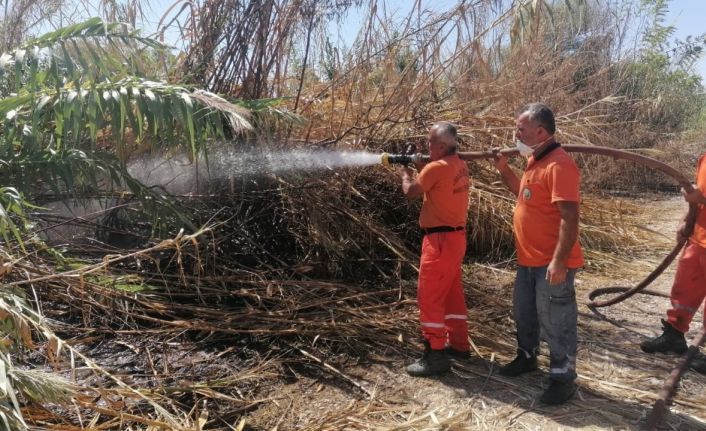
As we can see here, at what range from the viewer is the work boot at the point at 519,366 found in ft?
11.7

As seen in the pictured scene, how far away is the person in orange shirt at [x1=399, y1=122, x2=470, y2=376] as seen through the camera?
11.7ft

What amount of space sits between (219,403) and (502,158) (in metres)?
A: 2.13

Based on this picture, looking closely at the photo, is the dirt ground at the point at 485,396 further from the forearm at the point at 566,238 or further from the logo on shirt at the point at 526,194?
the logo on shirt at the point at 526,194

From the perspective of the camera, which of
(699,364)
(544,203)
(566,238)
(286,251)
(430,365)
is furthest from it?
(286,251)

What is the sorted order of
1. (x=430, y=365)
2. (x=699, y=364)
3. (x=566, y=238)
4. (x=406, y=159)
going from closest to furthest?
(x=566, y=238)
(x=430, y=365)
(x=699, y=364)
(x=406, y=159)

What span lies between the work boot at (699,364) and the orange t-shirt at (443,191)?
1685 mm

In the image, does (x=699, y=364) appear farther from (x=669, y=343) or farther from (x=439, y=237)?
(x=439, y=237)

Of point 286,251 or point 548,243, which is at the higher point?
point 548,243

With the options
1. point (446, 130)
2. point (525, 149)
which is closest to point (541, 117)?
point (525, 149)

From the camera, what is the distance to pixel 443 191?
11.8 feet

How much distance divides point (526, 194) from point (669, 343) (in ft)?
5.72

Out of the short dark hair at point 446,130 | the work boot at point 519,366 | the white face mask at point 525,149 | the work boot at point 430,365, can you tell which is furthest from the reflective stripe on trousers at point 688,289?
the short dark hair at point 446,130

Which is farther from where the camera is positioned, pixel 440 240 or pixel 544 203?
pixel 440 240

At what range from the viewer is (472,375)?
11.9 feet
